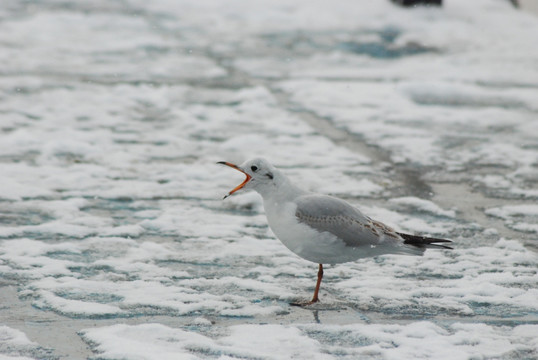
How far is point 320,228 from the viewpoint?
165 inches

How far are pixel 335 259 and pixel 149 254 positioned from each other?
98 cm

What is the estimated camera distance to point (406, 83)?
8.99 m

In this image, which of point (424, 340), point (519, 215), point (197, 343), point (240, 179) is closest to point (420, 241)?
point (424, 340)

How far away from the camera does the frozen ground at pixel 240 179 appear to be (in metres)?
3.76

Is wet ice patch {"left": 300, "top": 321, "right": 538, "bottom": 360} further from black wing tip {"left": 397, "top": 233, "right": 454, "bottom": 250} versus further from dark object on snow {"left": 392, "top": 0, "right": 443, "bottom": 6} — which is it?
dark object on snow {"left": 392, "top": 0, "right": 443, "bottom": 6}

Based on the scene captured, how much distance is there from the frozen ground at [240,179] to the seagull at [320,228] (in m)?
0.18

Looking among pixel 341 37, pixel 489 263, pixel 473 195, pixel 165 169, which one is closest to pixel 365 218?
pixel 489 263

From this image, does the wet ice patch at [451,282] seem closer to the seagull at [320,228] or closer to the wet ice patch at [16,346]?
the seagull at [320,228]

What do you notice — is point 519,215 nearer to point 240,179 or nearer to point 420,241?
point 420,241

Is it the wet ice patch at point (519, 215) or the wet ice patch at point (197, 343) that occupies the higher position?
the wet ice patch at point (519, 215)

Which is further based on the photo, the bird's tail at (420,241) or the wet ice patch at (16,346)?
the bird's tail at (420,241)

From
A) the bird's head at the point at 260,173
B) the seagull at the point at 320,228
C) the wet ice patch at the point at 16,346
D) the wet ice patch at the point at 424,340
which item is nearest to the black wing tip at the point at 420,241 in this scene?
the seagull at the point at 320,228

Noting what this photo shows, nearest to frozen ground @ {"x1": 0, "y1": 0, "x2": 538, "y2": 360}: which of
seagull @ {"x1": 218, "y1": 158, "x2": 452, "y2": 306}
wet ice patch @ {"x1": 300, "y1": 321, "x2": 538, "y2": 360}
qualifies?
wet ice patch @ {"x1": 300, "y1": 321, "x2": 538, "y2": 360}

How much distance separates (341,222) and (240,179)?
6.61ft
